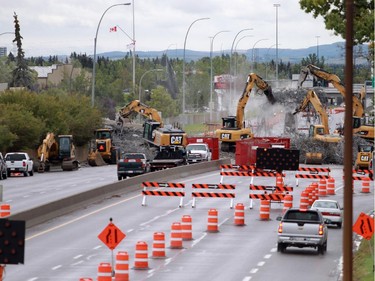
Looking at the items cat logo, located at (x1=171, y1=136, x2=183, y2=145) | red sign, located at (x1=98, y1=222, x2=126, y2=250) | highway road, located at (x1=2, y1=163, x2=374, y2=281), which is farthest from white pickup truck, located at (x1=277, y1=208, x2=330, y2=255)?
cat logo, located at (x1=171, y1=136, x2=183, y2=145)

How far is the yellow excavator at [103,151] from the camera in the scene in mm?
94688

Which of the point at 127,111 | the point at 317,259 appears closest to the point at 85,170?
the point at 127,111

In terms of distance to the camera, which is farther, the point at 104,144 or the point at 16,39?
the point at 16,39

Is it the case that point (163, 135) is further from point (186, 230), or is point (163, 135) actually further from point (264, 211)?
point (186, 230)

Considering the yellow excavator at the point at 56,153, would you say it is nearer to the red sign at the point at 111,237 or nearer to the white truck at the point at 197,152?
the white truck at the point at 197,152

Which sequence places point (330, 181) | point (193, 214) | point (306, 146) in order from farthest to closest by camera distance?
point (306, 146)
point (330, 181)
point (193, 214)

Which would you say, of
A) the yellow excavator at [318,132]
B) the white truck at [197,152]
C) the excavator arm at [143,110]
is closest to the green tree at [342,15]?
the white truck at [197,152]

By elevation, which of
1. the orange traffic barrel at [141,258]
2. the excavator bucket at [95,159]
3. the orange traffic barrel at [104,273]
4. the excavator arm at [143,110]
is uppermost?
the excavator arm at [143,110]

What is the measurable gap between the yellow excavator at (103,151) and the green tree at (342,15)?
163 ft

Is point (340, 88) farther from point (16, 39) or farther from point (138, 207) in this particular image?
point (16, 39)

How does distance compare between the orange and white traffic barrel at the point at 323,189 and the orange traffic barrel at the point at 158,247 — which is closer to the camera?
the orange traffic barrel at the point at 158,247

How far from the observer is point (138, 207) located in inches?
2041

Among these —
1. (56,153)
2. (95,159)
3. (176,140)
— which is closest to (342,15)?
(176,140)

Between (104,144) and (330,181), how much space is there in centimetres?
3758
